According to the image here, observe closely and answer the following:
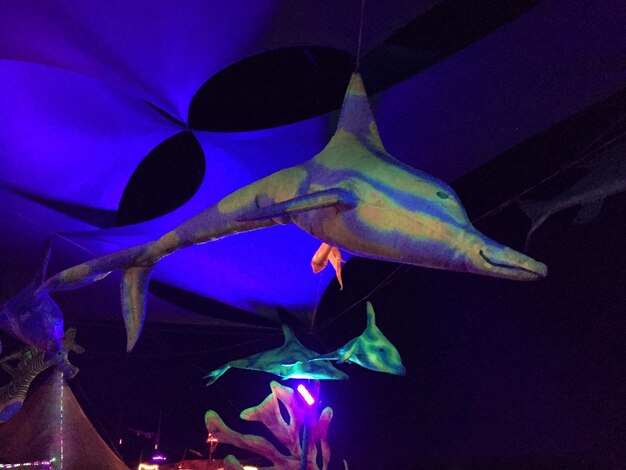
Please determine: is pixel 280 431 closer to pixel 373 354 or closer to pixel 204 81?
pixel 373 354

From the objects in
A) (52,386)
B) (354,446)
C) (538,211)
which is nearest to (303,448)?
(354,446)

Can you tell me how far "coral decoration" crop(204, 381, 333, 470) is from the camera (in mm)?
4117

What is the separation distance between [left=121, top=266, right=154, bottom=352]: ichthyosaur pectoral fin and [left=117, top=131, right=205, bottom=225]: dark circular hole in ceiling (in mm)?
2079

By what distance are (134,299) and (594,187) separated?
2.42 meters

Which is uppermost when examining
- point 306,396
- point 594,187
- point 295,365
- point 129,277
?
point 594,187

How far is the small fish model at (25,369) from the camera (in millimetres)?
5129

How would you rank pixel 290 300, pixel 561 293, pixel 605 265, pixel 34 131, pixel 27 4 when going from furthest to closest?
pixel 290 300 → pixel 34 131 → pixel 561 293 → pixel 605 265 → pixel 27 4

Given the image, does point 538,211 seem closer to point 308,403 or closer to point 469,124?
point 469,124

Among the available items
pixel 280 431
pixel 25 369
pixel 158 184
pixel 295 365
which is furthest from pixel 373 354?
pixel 25 369

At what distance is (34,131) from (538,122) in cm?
A: 331

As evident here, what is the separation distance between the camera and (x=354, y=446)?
5.12m

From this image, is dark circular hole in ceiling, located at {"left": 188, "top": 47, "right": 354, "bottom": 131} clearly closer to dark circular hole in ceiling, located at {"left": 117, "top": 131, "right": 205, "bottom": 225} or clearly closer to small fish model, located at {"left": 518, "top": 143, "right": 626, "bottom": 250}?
dark circular hole in ceiling, located at {"left": 117, "top": 131, "right": 205, "bottom": 225}

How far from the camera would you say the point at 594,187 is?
2.69 meters

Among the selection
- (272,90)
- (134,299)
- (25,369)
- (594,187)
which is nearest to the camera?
(134,299)
